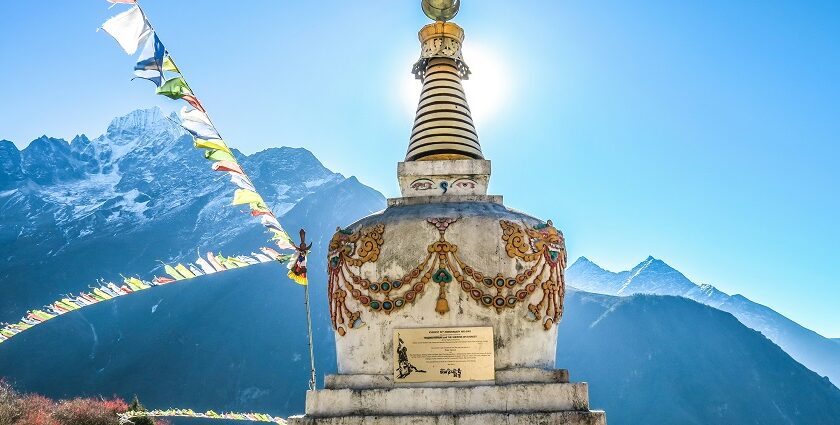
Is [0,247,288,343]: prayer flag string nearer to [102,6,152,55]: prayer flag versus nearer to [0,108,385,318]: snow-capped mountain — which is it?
[102,6,152,55]: prayer flag

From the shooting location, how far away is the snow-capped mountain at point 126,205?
3693 inches

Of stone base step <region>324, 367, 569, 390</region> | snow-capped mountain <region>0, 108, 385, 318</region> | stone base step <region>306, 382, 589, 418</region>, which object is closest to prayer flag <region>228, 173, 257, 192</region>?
stone base step <region>324, 367, 569, 390</region>

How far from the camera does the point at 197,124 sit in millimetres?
Answer: 8734

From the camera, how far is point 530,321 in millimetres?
7461

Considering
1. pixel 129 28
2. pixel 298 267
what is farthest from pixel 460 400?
pixel 129 28

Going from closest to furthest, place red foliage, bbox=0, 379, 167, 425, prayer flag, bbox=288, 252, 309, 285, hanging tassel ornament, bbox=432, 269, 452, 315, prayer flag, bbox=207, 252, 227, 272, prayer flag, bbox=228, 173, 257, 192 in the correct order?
hanging tassel ornament, bbox=432, 269, 452, 315, prayer flag, bbox=288, 252, 309, 285, prayer flag, bbox=228, 173, 257, 192, prayer flag, bbox=207, 252, 227, 272, red foliage, bbox=0, 379, 167, 425

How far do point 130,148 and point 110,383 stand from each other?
105334 mm

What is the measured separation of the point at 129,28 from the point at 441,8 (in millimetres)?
4491

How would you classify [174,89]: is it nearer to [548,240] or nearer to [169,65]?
[169,65]

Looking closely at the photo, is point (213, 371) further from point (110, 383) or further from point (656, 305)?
point (656, 305)

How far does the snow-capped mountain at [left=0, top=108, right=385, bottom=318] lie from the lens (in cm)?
9381

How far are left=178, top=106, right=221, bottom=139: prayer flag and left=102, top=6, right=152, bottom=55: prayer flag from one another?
0.99 metres

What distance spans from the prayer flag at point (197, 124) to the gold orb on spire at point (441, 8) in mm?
3749

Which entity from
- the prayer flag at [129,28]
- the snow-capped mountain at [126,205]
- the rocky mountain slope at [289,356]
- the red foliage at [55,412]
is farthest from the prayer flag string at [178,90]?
the snow-capped mountain at [126,205]
